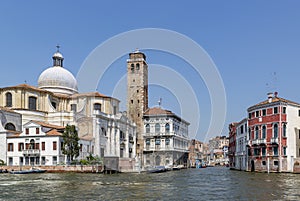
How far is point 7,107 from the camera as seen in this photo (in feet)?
226

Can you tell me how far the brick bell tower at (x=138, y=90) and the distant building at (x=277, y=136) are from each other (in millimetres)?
36603

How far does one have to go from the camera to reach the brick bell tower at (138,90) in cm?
8650

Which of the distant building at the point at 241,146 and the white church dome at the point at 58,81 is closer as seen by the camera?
the distant building at the point at 241,146

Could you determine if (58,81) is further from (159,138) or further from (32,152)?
(32,152)

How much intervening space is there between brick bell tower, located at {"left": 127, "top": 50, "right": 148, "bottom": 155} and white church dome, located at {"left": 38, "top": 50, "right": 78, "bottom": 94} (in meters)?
11.5

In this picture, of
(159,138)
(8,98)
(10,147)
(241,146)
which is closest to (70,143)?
(10,147)

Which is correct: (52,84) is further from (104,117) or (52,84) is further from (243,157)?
(243,157)

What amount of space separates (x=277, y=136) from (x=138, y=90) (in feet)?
139

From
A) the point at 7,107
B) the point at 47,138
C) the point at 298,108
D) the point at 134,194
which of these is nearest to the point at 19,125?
the point at 7,107

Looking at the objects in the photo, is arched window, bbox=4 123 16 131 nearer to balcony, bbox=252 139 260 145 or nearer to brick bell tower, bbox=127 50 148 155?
brick bell tower, bbox=127 50 148 155

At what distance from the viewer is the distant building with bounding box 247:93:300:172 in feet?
161

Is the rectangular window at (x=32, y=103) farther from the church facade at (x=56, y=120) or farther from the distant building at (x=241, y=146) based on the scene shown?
the distant building at (x=241, y=146)

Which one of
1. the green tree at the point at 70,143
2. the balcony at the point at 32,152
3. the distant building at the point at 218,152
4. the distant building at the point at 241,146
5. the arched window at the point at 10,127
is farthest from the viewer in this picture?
the distant building at the point at 218,152

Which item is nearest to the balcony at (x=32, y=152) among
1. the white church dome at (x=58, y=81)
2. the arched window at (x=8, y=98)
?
the arched window at (x=8, y=98)
